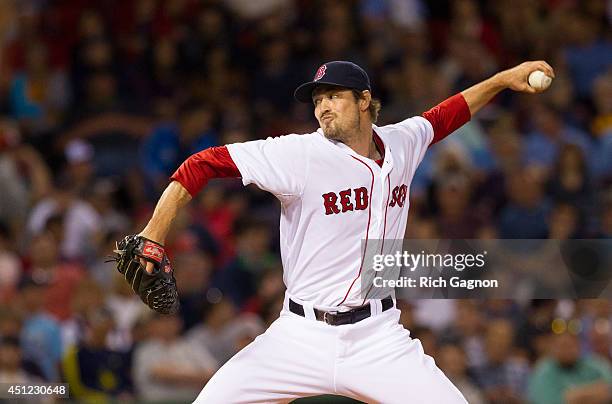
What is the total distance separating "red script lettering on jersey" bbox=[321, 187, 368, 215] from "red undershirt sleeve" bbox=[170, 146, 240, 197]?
387 millimetres

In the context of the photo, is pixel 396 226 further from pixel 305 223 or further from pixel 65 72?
pixel 65 72

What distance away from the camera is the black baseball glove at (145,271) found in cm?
449

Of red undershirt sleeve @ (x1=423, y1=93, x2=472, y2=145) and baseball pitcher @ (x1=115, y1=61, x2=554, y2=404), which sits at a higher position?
red undershirt sleeve @ (x1=423, y1=93, x2=472, y2=145)

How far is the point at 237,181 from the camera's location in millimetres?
9414

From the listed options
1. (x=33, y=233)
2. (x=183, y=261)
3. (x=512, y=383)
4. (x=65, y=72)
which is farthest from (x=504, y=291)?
(x=65, y=72)

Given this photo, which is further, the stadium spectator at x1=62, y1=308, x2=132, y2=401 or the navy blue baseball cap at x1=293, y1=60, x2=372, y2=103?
the stadium spectator at x1=62, y1=308, x2=132, y2=401

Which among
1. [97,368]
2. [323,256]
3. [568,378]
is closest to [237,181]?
[97,368]

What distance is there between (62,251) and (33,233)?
27cm

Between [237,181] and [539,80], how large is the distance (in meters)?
4.60

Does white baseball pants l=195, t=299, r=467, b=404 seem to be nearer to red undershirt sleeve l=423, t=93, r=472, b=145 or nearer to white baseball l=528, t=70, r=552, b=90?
red undershirt sleeve l=423, t=93, r=472, b=145

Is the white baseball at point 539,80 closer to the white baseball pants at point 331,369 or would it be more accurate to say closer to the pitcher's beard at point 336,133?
the pitcher's beard at point 336,133

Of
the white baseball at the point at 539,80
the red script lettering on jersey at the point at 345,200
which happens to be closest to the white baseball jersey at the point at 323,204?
the red script lettering on jersey at the point at 345,200

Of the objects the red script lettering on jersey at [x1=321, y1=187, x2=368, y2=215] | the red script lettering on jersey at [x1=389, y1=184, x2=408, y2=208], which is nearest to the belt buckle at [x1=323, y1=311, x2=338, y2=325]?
the red script lettering on jersey at [x1=321, y1=187, x2=368, y2=215]

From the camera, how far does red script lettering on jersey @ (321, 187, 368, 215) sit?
4734mm
